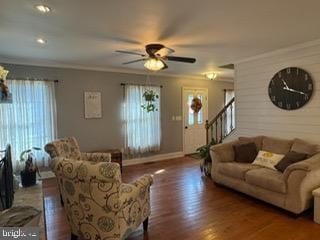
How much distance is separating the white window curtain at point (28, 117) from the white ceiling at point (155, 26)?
26.2 inches

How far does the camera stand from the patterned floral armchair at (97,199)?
212cm

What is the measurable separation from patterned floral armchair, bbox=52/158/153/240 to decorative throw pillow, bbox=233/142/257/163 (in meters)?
2.45

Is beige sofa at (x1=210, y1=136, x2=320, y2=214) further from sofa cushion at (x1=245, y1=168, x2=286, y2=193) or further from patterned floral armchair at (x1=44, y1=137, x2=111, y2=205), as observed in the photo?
patterned floral armchair at (x1=44, y1=137, x2=111, y2=205)

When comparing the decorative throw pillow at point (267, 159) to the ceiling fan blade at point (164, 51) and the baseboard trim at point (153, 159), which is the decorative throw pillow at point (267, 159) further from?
the baseboard trim at point (153, 159)

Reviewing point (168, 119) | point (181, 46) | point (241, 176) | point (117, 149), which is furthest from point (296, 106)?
point (117, 149)

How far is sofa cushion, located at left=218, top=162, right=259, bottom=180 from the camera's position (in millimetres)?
3742

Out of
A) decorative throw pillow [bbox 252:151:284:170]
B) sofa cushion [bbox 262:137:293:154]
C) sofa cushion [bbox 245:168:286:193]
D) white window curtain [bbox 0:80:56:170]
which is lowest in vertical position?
sofa cushion [bbox 245:168:286:193]

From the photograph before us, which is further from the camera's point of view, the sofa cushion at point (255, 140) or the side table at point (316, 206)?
the sofa cushion at point (255, 140)

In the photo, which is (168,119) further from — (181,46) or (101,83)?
(181,46)

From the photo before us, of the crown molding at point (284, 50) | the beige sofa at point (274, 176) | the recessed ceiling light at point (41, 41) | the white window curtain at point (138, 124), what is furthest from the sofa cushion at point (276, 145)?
the recessed ceiling light at point (41, 41)

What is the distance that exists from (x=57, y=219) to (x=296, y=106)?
4.16 m

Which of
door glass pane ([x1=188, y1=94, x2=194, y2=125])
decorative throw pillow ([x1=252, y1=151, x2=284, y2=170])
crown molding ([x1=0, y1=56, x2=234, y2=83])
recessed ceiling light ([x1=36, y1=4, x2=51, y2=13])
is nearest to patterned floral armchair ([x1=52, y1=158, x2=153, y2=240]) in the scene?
recessed ceiling light ([x1=36, y1=4, x2=51, y2=13])

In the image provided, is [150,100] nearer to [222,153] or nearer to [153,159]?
[153,159]

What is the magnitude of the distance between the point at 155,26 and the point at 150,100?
320 cm
